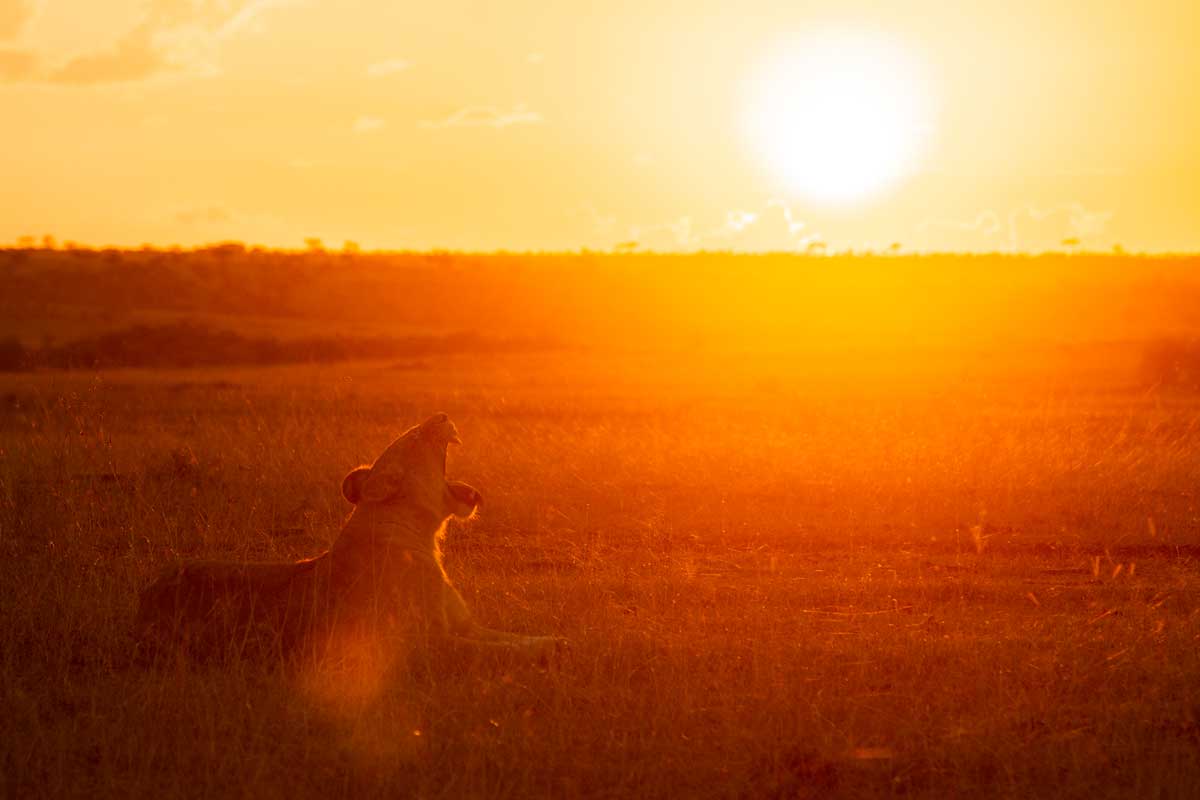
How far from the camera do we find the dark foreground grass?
16.0 ft

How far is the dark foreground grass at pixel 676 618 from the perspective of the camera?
4867mm

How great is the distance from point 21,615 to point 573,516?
4.52m

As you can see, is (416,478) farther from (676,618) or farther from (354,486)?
(676,618)

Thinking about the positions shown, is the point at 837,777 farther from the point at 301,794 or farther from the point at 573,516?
the point at 573,516

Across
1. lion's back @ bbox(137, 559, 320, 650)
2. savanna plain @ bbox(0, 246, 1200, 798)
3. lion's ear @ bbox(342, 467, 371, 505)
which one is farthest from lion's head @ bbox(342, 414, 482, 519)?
savanna plain @ bbox(0, 246, 1200, 798)

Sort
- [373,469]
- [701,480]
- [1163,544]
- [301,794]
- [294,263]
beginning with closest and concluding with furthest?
[301,794], [373,469], [1163,544], [701,480], [294,263]

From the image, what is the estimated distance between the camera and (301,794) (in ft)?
15.2

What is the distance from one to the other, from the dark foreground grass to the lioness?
0.67 feet

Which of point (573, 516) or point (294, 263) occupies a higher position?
point (294, 263)

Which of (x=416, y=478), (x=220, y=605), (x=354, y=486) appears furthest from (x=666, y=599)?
(x=220, y=605)

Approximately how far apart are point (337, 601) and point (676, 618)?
196 cm

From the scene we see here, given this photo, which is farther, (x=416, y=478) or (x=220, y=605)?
(x=416, y=478)

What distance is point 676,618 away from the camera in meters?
6.97

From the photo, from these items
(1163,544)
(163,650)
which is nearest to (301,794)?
(163,650)
